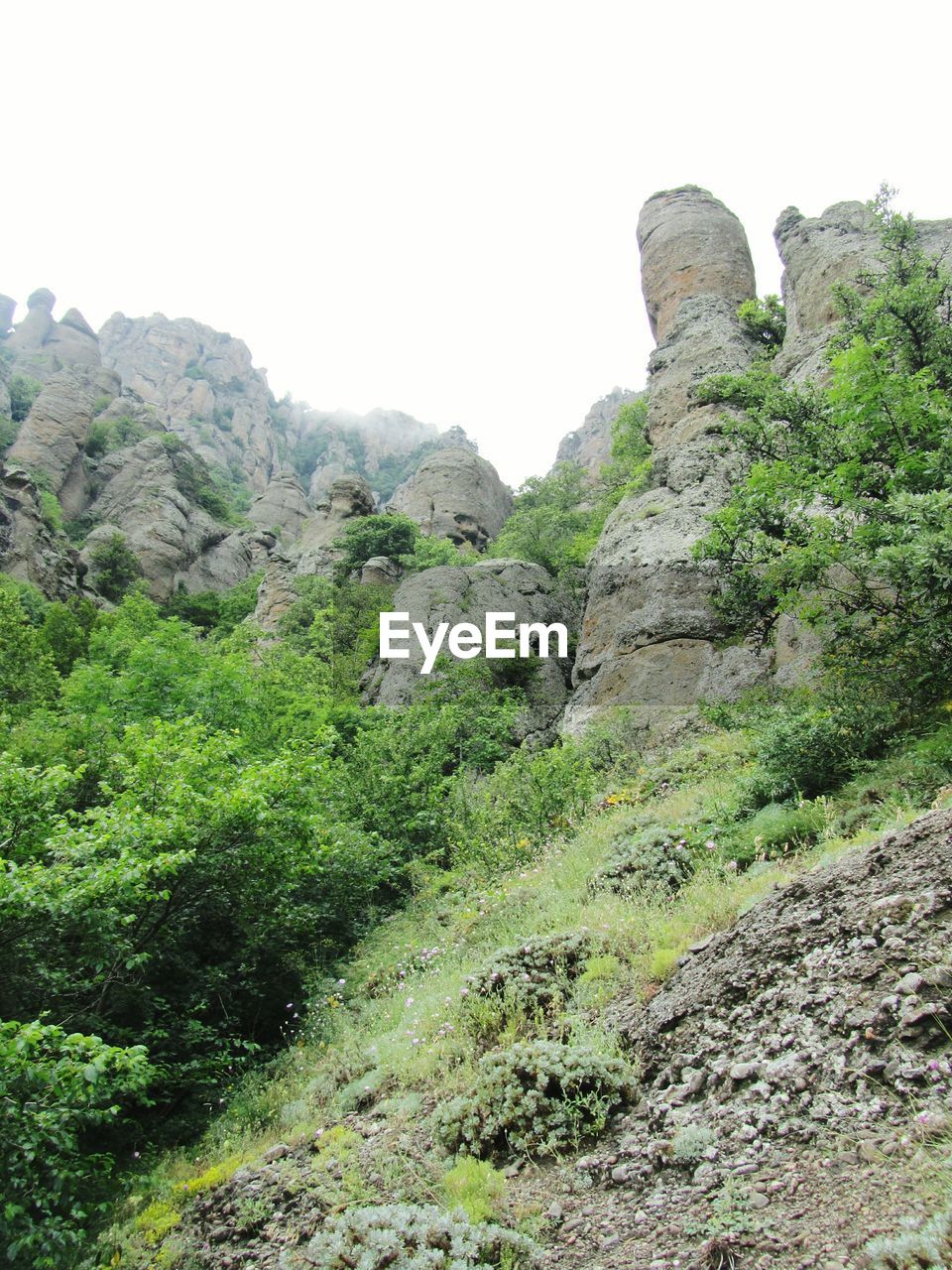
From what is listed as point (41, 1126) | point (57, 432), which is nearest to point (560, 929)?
point (41, 1126)

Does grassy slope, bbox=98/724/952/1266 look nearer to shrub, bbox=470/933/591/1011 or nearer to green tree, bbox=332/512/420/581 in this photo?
shrub, bbox=470/933/591/1011

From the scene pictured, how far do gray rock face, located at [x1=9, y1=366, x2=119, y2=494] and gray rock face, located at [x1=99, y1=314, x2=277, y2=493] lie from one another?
39384mm

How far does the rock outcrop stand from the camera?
17.5 meters

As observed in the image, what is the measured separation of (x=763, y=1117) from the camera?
3707 mm

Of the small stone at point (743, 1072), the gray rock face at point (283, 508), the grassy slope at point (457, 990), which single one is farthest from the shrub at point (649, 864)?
the gray rock face at point (283, 508)

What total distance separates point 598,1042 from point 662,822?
4.68m

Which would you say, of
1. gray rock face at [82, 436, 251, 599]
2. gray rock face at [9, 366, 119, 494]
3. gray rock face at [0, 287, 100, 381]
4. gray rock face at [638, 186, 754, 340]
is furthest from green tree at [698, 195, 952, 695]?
gray rock face at [0, 287, 100, 381]

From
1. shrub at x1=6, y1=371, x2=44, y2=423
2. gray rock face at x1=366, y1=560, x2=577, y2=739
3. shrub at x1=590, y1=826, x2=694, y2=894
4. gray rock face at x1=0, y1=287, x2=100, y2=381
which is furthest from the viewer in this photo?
gray rock face at x1=0, y1=287, x2=100, y2=381

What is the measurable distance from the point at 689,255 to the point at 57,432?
155ft

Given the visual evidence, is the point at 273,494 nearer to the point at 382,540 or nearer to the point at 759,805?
the point at 382,540

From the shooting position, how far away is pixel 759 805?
8.15 metres

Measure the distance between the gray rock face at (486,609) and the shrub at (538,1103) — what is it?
15.8 meters

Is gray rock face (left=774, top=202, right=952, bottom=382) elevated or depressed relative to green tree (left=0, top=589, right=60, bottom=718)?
elevated

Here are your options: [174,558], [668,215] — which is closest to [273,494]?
[174,558]
